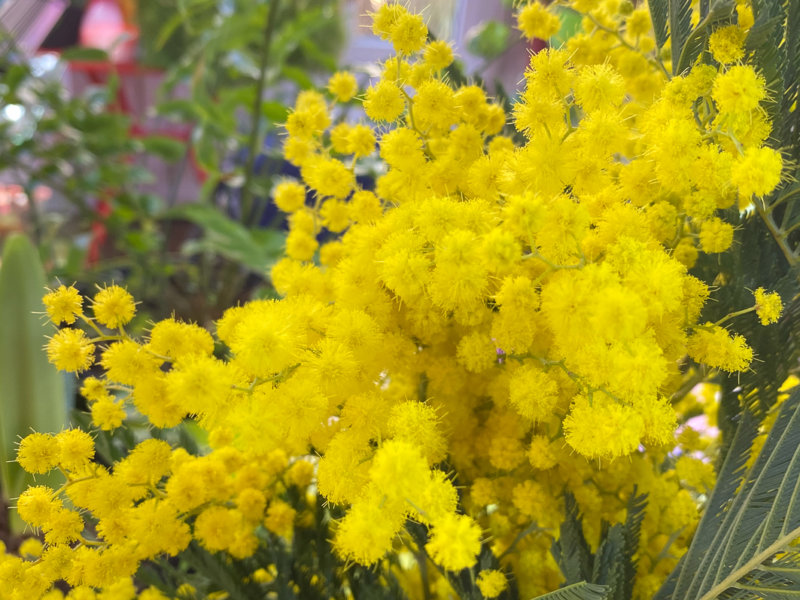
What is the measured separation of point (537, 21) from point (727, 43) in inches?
4.4

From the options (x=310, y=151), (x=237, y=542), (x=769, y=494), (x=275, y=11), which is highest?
(x=275, y=11)

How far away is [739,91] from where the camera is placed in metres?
0.24

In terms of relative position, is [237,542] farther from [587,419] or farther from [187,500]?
[587,419]

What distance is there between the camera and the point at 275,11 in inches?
33.9

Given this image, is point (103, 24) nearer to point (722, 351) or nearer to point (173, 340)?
point (173, 340)

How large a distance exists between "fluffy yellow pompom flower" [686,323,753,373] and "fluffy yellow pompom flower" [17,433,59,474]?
29cm

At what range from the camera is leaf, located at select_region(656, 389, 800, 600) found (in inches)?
10.4

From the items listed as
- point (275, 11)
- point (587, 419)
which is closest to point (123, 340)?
point (587, 419)

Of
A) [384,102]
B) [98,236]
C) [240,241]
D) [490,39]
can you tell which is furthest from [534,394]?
[98,236]

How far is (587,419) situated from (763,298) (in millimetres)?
93

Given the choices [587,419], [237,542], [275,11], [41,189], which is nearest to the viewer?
[587,419]

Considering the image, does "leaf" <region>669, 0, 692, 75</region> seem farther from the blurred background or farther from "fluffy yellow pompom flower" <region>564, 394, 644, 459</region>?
the blurred background

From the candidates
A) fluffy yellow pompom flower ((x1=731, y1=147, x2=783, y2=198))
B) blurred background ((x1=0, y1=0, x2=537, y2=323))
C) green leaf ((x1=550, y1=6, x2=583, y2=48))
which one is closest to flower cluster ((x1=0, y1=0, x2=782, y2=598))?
fluffy yellow pompom flower ((x1=731, y1=147, x2=783, y2=198))

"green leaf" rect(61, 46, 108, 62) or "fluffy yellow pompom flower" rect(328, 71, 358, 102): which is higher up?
"green leaf" rect(61, 46, 108, 62)
